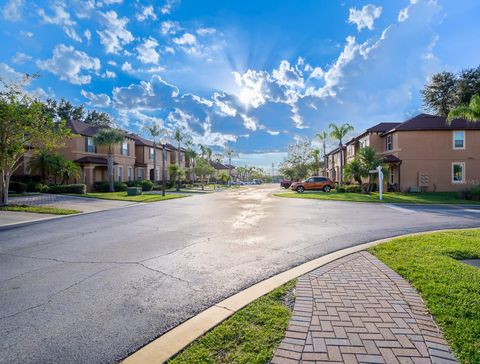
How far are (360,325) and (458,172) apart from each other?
31.2 metres

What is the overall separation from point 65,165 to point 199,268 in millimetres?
27341

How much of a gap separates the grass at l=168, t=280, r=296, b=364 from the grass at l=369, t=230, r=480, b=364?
5.85 feet

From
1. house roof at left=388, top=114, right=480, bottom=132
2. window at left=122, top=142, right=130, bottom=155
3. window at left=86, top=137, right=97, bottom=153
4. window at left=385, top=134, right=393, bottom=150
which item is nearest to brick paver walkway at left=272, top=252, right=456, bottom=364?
Answer: house roof at left=388, top=114, right=480, bottom=132

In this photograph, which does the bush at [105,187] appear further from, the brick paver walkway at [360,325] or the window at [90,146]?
the brick paver walkway at [360,325]

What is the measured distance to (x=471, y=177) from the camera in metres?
26.7

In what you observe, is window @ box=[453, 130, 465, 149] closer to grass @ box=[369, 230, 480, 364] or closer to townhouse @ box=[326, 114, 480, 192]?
townhouse @ box=[326, 114, 480, 192]

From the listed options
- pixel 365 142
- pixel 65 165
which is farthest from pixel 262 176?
pixel 65 165

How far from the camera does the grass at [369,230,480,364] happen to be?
116 inches

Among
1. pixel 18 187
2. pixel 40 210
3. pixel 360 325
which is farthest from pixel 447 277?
pixel 18 187

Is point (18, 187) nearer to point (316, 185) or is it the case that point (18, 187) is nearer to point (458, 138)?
point (316, 185)

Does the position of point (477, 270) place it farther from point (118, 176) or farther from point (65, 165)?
point (118, 176)

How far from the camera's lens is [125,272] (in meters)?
5.14

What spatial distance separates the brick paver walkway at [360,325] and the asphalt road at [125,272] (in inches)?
48.8

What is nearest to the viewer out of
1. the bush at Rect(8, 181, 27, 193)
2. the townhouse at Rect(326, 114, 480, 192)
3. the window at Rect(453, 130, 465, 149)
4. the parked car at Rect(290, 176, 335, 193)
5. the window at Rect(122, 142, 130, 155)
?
the bush at Rect(8, 181, 27, 193)
